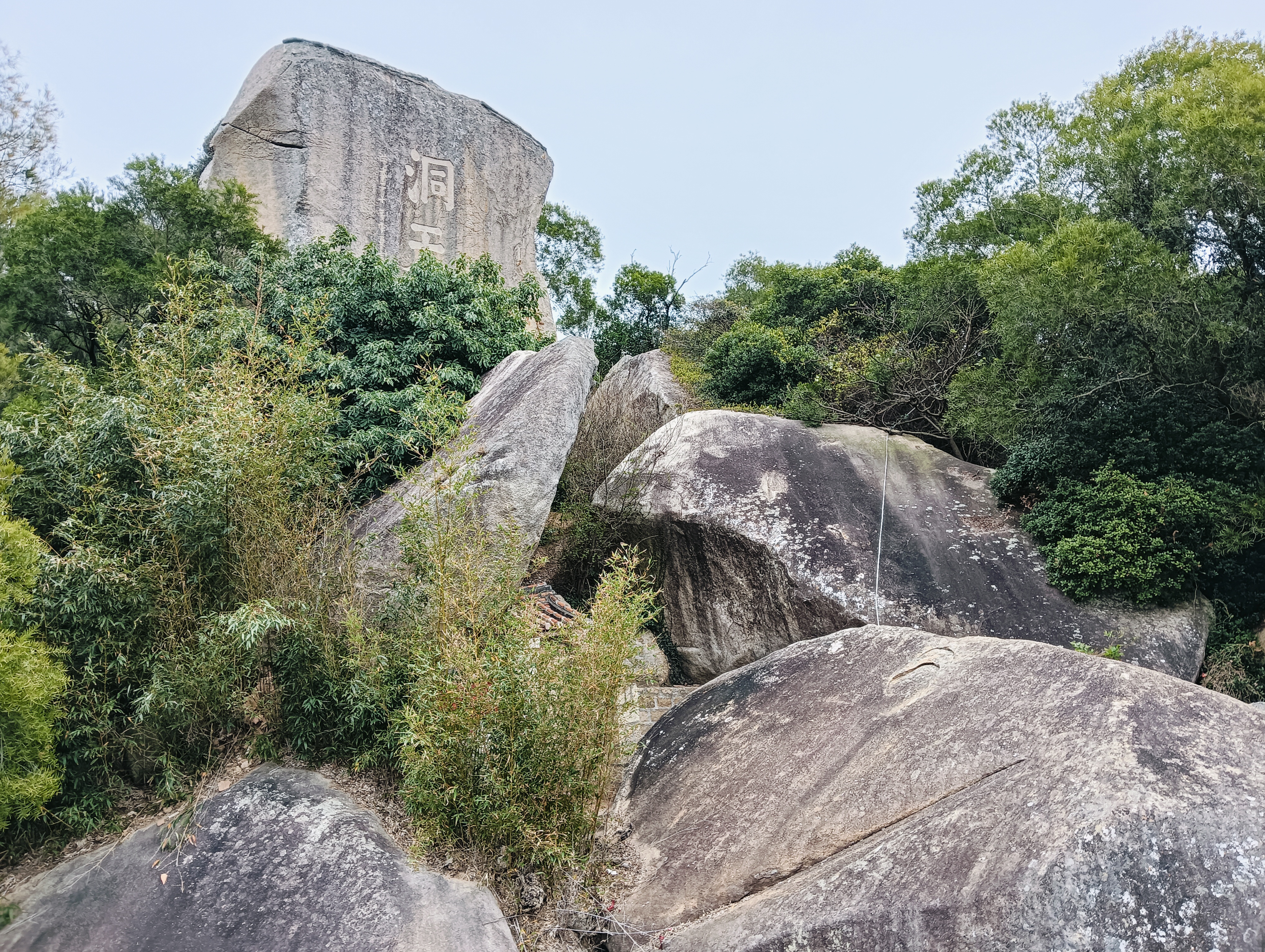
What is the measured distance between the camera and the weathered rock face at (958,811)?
390cm

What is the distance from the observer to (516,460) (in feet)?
24.9

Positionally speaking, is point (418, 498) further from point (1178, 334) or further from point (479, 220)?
point (479, 220)

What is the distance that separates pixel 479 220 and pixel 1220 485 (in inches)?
481

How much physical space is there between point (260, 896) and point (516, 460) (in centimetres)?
391

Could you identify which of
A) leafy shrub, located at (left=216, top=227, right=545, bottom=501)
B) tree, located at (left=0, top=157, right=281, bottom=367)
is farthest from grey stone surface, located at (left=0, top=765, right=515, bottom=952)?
tree, located at (left=0, top=157, right=281, bottom=367)

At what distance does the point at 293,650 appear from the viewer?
5508 millimetres

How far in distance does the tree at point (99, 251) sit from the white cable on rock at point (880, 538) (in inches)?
327

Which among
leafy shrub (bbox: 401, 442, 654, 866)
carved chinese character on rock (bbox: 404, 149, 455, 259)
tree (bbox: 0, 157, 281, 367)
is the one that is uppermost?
carved chinese character on rock (bbox: 404, 149, 455, 259)

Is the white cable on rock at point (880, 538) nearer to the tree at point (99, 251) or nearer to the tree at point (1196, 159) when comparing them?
the tree at point (1196, 159)

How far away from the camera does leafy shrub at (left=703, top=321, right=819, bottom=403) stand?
41.1 ft

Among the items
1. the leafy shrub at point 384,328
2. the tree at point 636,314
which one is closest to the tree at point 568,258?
the tree at point 636,314

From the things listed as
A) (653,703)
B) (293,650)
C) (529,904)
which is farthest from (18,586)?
(653,703)

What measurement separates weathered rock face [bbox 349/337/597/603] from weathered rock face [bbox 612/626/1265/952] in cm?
240

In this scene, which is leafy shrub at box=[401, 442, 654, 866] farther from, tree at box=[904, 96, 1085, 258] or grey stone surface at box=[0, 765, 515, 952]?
tree at box=[904, 96, 1085, 258]
